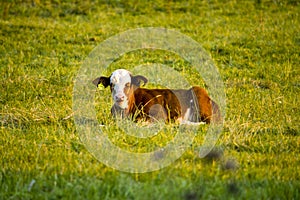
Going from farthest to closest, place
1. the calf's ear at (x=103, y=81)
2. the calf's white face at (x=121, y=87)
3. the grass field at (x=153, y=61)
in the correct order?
the calf's ear at (x=103, y=81) → the calf's white face at (x=121, y=87) → the grass field at (x=153, y=61)

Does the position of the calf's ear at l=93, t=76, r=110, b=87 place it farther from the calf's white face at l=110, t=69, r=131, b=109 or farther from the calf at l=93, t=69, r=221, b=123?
the calf's white face at l=110, t=69, r=131, b=109

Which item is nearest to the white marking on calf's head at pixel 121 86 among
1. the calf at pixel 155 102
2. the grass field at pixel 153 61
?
the calf at pixel 155 102

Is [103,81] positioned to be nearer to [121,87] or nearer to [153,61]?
[121,87]

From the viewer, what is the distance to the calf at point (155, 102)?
9.62 meters

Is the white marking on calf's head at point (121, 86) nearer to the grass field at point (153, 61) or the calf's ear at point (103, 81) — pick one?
the calf's ear at point (103, 81)

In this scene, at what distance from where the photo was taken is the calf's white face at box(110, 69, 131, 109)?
31.2 ft

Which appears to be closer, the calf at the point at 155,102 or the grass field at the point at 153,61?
the grass field at the point at 153,61

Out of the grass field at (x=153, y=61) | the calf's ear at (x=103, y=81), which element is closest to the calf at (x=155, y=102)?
the calf's ear at (x=103, y=81)

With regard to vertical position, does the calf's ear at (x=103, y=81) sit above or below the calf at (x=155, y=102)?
above

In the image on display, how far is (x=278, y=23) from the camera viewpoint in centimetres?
1923

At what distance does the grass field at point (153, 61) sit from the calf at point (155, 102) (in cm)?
46

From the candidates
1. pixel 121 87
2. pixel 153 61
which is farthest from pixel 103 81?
pixel 153 61

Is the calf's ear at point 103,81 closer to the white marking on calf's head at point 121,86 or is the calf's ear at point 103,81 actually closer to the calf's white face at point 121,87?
the white marking on calf's head at point 121,86

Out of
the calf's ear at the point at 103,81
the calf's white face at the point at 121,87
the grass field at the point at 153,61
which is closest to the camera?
the grass field at the point at 153,61
